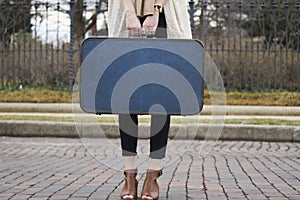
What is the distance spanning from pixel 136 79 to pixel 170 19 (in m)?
0.50

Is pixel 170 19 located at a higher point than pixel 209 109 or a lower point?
higher

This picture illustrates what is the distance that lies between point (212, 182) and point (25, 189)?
4.02 feet

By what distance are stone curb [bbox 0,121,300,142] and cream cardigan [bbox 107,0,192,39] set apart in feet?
13.9

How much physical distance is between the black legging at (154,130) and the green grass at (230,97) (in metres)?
7.87

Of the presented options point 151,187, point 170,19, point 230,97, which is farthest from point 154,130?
point 230,97

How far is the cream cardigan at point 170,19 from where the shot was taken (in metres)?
3.82

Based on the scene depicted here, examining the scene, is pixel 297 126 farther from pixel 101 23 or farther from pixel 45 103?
pixel 101 23

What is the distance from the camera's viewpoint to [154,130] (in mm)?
3820

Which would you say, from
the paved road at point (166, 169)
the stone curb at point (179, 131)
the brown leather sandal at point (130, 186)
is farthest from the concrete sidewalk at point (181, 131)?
the brown leather sandal at point (130, 186)

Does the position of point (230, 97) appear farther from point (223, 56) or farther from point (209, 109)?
point (209, 109)

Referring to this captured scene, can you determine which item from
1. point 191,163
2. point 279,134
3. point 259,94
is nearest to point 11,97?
point 259,94

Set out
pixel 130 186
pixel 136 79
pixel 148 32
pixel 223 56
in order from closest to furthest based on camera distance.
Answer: pixel 136 79, pixel 148 32, pixel 130 186, pixel 223 56

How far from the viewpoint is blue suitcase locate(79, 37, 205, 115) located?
11.3ft

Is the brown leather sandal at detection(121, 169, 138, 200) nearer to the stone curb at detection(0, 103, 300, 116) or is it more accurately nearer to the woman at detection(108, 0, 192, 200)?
the woman at detection(108, 0, 192, 200)
